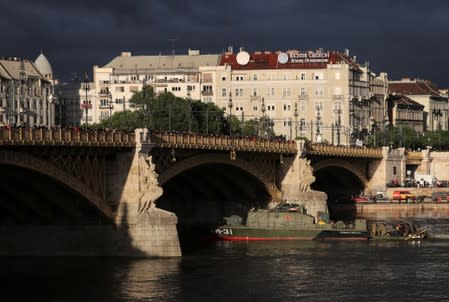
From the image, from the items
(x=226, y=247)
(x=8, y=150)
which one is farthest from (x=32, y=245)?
(x=226, y=247)

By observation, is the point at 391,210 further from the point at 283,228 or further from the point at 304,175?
the point at 283,228

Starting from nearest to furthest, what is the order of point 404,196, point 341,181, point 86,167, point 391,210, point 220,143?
point 86,167 < point 220,143 < point 391,210 < point 341,181 < point 404,196

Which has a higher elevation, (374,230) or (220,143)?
(220,143)

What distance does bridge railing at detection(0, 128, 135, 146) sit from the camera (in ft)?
292

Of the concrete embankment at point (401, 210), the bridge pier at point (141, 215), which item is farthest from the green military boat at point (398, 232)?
the concrete embankment at point (401, 210)

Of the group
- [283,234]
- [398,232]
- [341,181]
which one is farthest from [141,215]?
[341,181]

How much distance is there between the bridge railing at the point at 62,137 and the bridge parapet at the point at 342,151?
168 feet

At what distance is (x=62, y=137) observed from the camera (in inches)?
3735

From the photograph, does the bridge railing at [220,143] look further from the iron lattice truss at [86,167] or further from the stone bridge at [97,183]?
the iron lattice truss at [86,167]

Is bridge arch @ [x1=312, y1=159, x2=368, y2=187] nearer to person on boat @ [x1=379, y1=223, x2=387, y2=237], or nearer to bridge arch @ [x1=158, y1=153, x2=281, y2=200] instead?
bridge arch @ [x1=158, y1=153, x2=281, y2=200]

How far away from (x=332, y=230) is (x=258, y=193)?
13.6m

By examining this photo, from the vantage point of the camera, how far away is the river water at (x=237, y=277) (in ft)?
289

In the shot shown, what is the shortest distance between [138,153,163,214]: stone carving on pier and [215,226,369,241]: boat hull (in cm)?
2511

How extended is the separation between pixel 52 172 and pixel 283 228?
41.5 meters
